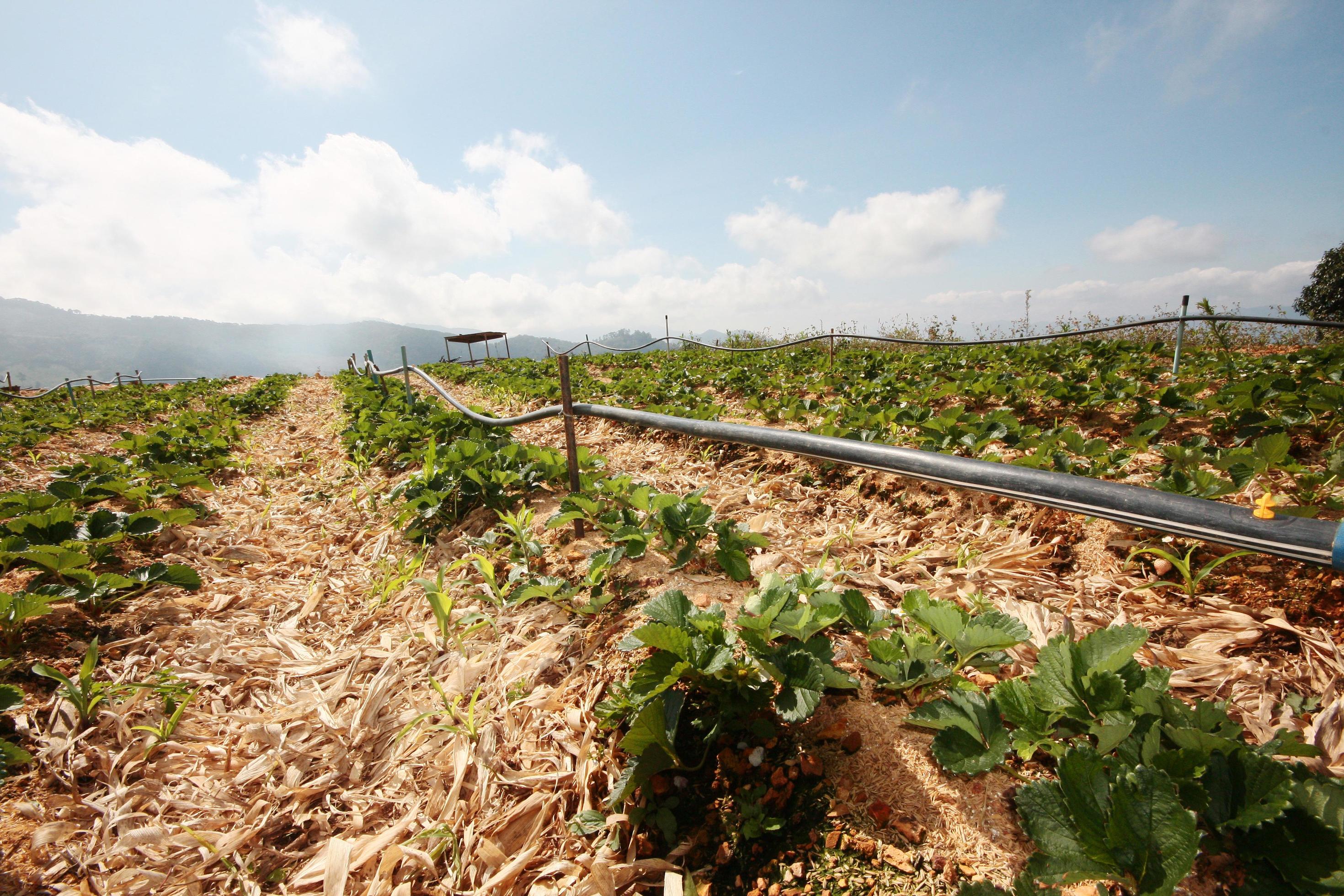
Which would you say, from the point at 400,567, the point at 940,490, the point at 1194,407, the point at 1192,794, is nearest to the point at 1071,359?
the point at 1194,407

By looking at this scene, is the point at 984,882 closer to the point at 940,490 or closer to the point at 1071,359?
the point at 940,490

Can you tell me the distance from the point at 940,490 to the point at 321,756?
11.0 feet

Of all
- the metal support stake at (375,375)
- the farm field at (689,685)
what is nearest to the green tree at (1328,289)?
the farm field at (689,685)

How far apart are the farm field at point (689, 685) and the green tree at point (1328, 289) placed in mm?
26834

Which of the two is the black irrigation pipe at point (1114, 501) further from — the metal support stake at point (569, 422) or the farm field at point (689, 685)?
the metal support stake at point (569, 422)

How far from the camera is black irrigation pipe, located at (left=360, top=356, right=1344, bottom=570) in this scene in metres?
0.88

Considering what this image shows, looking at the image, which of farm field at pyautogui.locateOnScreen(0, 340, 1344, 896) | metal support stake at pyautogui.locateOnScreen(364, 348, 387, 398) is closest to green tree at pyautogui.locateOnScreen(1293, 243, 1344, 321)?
farm field at pyautogui.locateOnScreen(0, 340, 1344, 896)

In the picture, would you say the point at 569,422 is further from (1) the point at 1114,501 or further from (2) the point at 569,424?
(1) the point at 1114,501

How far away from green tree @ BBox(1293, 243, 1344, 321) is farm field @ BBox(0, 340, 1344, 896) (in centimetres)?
2683

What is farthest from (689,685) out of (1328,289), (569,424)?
(1328,289)

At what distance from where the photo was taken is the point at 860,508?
3.35m

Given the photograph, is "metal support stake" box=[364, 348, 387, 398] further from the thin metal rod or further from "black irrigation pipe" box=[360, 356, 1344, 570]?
A: "black irrigation pipe" box=[360, 356, 1344, 570]

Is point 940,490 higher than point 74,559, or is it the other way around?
point 74,559

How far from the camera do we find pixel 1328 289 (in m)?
19.8
